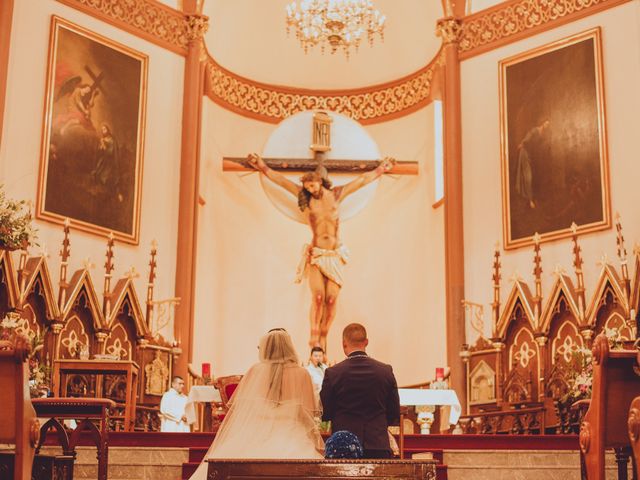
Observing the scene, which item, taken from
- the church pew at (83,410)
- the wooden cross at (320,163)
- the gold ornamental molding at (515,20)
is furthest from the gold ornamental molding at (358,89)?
the church pew at (83,410)

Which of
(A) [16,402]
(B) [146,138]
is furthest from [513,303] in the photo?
(A) [16,402]

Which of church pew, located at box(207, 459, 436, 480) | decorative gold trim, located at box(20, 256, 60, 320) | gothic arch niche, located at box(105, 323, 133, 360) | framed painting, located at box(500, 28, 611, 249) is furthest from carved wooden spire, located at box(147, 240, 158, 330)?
church pew, located at box(207, 459, 436, 480)

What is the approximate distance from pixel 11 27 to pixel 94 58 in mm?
1509

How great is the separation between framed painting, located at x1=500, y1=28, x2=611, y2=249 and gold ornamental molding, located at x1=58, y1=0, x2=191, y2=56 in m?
5.30

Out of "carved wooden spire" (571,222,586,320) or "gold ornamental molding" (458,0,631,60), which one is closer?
"carved wooden spire" (571,222,586,320)

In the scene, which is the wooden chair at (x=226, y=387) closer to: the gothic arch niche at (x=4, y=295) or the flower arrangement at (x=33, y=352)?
the flower arrangement at (x=33, y=352)

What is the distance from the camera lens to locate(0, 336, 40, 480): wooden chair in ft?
20.4

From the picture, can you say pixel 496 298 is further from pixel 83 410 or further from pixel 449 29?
pixel 83 410

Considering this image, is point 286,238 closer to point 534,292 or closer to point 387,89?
point 387,89

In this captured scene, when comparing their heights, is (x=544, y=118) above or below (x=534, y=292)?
above

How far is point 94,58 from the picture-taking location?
15.6 m

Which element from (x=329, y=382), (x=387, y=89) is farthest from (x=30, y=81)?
(x=329, y=382)

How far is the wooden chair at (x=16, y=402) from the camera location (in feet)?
20.4

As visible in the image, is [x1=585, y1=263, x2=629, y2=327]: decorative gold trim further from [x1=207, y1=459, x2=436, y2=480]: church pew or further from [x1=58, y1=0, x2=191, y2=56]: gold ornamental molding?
[x1=207, y1=459, x2=436, y2=480]: church pew
